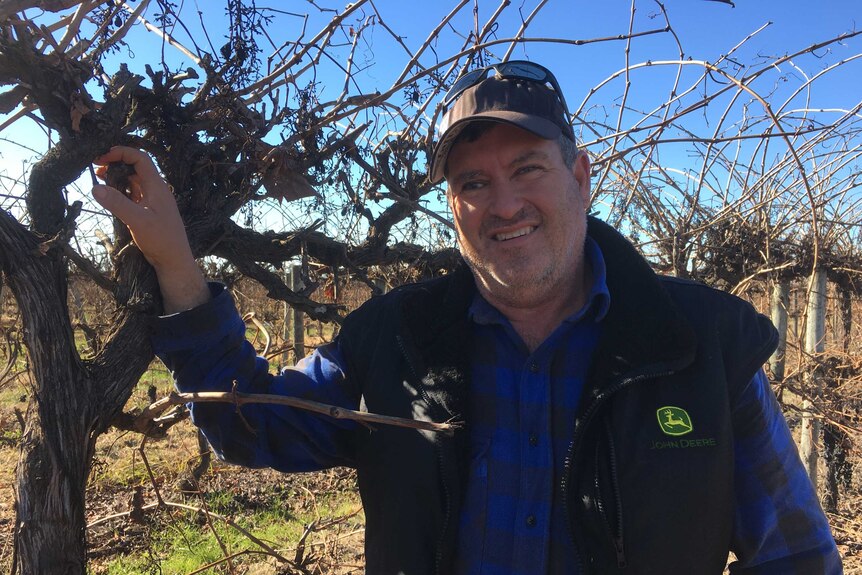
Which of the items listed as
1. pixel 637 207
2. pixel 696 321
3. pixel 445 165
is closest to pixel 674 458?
pixel 696 321

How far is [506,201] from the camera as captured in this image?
158cm

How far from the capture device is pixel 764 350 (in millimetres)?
1399

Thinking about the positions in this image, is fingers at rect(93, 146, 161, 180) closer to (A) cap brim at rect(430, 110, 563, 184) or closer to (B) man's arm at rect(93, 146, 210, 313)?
(B) man's arm at rect(93, 146, 210, 313)

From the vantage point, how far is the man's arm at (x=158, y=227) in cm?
128

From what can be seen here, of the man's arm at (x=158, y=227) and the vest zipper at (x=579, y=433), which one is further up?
the man's arm at (x=158, y=227)

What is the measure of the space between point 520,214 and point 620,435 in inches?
25.0

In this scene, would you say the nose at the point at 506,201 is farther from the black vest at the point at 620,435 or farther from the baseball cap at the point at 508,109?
the black vest at the point at 620,435

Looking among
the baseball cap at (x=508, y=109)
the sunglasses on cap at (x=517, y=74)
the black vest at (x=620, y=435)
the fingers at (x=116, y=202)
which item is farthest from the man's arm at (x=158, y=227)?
the sunglasses on cap at (x=517, y=74)

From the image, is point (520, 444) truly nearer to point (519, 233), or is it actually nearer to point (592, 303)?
point (592, 303)

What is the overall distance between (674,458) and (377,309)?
2.84ft

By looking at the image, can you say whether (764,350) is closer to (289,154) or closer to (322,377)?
(322,377)

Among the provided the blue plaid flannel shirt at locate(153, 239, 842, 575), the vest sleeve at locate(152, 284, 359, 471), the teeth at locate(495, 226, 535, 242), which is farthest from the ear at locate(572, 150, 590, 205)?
the vest sleeve at locate(152, 284, 359, 471)

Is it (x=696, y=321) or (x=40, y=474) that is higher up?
(x=696, y=321)

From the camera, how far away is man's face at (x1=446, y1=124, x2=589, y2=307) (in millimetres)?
1566
